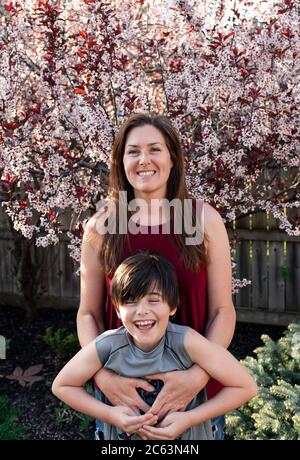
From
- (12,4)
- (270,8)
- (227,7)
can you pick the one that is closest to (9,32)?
(12,4)

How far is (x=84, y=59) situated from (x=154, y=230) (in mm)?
1870

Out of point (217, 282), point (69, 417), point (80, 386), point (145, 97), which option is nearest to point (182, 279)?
point (217, 282)

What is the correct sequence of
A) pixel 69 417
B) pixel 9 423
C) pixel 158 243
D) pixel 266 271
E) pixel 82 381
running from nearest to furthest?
pixel 82 381 < pixel 158 243 < pixel 9 423 < pixel 69 417 < pixel 266 271

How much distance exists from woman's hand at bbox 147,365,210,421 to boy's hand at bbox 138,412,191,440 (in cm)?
3

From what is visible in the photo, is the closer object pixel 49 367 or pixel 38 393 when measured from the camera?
pixel 38 393

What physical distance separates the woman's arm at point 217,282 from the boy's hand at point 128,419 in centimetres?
38

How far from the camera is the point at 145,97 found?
11.7 ft

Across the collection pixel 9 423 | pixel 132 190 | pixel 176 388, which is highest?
pixel 132 190

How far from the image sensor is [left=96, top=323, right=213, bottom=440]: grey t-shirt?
185 centimetres

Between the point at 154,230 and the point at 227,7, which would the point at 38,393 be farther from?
the point at 227,7

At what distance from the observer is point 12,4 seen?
12.1 ft

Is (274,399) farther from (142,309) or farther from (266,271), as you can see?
(266,271)

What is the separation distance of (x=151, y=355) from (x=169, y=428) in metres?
0.22

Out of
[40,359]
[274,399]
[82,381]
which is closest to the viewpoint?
[82,381]
